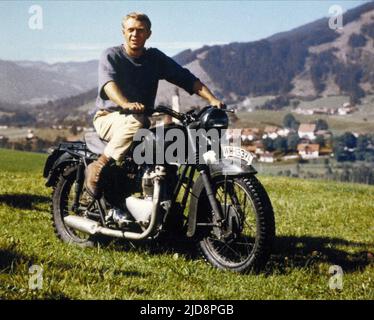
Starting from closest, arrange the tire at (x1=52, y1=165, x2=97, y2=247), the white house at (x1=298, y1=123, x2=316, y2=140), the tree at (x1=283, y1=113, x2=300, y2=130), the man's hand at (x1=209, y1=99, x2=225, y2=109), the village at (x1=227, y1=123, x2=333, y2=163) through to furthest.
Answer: the man's hand at (x1=209, y1=99, x2=225, y2=109) → the tire at (x1=52, y1=165, x2=97, y2=247) → the village at (x1=227, y1=123, x2=333, y2=163) → the white house at (x1=298, y1=123, x2=316, y2=140) → the tree at (x1=283, y1=113, x2=300, y2=130)

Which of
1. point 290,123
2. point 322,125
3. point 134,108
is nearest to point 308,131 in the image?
point 322,125

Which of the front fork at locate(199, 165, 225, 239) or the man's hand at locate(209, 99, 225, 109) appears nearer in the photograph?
the front fork at locate(199, 165, 225, 239)

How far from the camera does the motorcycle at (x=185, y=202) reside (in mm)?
5043

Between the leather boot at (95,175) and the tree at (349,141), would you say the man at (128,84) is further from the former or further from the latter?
the tree at (349,141)

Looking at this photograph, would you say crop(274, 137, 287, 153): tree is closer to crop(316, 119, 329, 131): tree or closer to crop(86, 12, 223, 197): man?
crop(316, 119, 329, 131): tree

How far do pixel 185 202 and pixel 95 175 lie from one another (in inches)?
45.1

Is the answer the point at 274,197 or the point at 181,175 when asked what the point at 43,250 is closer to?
the point at 181,175

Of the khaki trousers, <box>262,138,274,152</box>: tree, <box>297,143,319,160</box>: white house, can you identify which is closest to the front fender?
the khaki trousers

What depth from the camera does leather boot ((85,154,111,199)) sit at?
18.9ft

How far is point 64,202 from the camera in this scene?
677cm

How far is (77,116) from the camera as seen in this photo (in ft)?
243

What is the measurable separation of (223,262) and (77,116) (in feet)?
233

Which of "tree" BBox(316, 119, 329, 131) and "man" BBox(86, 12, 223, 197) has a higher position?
"man" BBox(86, 12, 223, 197)

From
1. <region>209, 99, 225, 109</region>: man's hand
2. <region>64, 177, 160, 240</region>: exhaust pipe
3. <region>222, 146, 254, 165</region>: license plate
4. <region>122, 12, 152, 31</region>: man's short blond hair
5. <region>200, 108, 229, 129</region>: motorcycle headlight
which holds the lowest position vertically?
<region>64, 177, 160, 240</region>: exhaust pipe
